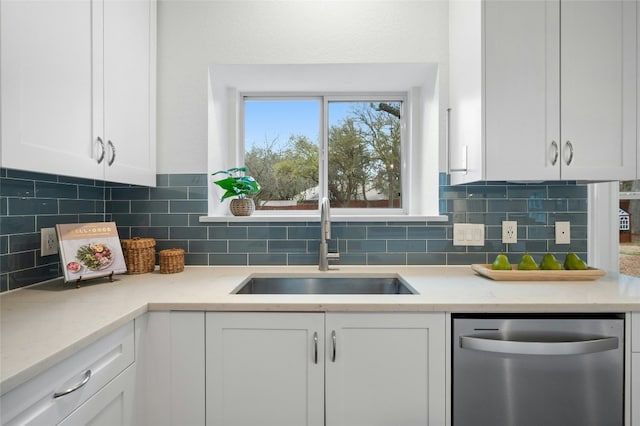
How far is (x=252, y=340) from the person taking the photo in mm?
1291

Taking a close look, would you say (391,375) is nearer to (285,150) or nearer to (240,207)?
(240,207)

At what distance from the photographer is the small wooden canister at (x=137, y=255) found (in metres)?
1.77

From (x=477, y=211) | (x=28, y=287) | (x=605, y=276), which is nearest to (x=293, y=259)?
(x=477, y=211)

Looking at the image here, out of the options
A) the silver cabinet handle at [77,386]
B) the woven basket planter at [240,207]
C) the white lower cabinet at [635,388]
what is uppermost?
the woven basket planter at [240,207]

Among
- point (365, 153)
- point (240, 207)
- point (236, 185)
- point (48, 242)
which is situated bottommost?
point (48, 242)

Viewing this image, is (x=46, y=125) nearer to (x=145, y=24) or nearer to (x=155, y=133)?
(x=155, y=133)

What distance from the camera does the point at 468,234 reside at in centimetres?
193

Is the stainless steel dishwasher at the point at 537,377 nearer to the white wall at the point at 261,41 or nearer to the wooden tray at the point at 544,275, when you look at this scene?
the wooden tray at the point at 544,275

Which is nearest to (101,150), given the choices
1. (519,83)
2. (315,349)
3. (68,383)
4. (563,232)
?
(68,383)

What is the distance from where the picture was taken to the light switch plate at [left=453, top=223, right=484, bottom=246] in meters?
1.92

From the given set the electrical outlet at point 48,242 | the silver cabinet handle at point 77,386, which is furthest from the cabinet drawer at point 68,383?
the electrical outlet at point 48,242

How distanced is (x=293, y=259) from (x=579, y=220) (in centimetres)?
153

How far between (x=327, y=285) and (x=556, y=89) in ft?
4.43

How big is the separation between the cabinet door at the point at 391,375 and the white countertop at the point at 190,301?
77 mm
